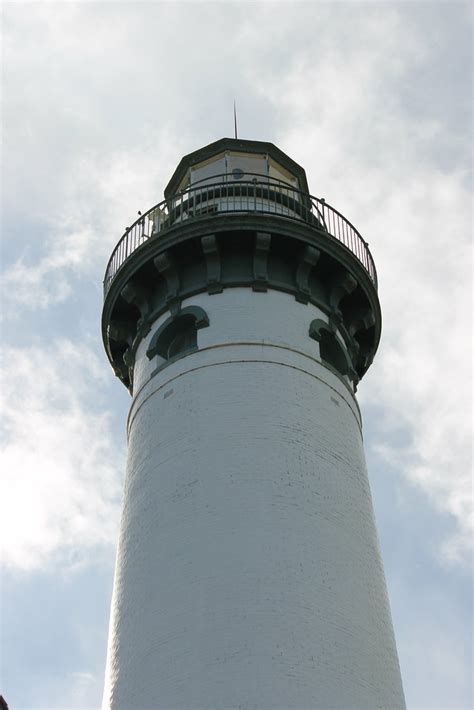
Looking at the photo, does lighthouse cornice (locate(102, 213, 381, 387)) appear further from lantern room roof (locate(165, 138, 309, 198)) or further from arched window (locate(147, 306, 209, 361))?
lantern room roof (locate(165, 138, 309, 198))

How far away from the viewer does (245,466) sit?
1708cm

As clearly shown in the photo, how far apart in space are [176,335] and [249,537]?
631 centimetres

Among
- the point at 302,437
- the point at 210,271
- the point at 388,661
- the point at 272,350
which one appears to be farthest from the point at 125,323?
the point at 388,661

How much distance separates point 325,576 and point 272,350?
5.23 m

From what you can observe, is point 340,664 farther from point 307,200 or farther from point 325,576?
point 307,200

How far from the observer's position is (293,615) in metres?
15.1

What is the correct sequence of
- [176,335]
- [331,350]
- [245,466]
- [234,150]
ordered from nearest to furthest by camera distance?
[245,466]
[176,335]
[331,350]
[234,150]

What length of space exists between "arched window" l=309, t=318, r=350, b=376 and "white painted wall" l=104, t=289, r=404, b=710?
→ 48cm

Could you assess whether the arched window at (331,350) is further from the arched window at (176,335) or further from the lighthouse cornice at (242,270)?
the arched window at (176,335)

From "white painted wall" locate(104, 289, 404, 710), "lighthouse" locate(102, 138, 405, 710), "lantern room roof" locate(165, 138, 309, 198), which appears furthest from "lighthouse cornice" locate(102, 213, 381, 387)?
"lantern room roof" locate(165, 138, 309, 198)

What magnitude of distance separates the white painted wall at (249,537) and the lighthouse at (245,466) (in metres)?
0.03

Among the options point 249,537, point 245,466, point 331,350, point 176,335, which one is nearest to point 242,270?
point 176,335

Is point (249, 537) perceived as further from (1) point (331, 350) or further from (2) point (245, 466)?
(1) point (331, 350)

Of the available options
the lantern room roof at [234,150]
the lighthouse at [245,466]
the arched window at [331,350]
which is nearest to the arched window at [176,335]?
the lighthouse at [245,466]
